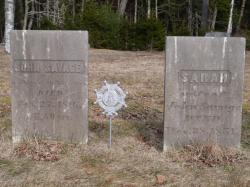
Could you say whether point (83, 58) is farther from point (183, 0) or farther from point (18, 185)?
point (183, 0)

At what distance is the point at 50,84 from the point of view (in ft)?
17.9

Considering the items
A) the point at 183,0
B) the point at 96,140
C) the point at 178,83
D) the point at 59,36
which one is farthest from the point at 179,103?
the point at 183,0

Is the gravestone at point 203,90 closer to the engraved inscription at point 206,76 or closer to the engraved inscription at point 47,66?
the engraved inscription at point 206,76

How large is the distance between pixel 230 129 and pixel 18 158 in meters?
2.28

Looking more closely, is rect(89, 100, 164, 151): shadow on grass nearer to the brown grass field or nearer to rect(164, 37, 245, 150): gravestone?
the brown grass field

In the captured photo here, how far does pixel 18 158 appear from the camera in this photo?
5113mm

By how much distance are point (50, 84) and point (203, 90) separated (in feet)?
5.50

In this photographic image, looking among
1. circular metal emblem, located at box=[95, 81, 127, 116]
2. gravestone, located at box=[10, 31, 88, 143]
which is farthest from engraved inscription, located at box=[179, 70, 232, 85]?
gravestone, located at box=[10, 31, 88, 143]

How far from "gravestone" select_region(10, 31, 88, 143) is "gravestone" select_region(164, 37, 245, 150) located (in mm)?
960

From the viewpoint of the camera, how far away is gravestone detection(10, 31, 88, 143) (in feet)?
17.5

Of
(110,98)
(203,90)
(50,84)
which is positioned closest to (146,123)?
(110,98)

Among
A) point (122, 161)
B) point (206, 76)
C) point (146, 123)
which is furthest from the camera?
point (146, 123)

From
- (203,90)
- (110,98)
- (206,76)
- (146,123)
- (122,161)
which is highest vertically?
(206,76)

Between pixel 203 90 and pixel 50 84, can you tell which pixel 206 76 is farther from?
pixel 50 84
